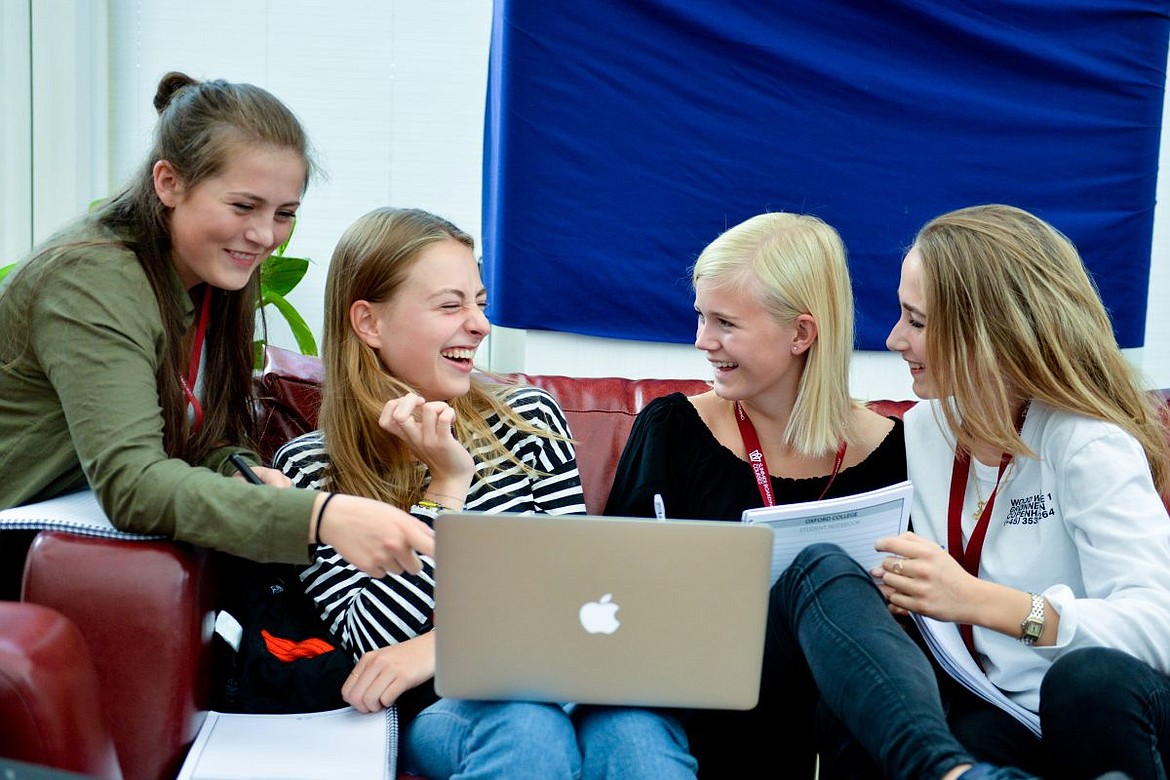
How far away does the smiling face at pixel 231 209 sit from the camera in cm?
157

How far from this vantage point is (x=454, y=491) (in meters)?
1.60

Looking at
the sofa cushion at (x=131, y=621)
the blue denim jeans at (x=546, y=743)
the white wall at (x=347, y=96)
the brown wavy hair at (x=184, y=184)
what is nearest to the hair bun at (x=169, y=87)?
the brown wavy hair at (x=184, y=184)

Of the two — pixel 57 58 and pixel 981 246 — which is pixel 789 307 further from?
pixel 57 58

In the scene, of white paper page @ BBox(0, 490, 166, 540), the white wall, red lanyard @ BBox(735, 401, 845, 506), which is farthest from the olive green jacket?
the white wall

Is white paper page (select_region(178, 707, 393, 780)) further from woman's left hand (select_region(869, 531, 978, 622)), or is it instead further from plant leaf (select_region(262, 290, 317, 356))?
plant leaf (select_region(262, 290, 317, 356))

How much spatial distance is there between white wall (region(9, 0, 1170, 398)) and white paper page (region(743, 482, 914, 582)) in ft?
4.43

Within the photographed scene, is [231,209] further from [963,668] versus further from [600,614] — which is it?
[963,668]

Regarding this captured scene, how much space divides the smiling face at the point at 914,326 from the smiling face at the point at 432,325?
666mm

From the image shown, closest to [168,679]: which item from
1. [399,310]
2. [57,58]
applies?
[399,310]

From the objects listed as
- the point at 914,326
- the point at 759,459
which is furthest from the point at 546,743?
the point at 914,326

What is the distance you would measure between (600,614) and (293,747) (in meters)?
0.46

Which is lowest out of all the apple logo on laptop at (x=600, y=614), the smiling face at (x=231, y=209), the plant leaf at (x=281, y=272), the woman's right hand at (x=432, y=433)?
the apple logo on laptop at (x=600, y=614)

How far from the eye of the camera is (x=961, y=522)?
1646 millimetres

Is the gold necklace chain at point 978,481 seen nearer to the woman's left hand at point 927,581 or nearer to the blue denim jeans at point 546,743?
the woman's left hand at point 927,581
